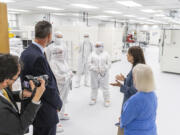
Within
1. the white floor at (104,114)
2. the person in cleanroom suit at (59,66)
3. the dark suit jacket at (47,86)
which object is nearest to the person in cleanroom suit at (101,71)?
the white floor at (104,114)

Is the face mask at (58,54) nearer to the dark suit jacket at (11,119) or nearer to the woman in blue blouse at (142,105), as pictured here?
the woman in blue blouse at (142,105)

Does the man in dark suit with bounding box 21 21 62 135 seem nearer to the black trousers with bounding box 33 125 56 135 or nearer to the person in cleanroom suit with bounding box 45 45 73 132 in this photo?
the black trousers with bounding box 33 125 56 135

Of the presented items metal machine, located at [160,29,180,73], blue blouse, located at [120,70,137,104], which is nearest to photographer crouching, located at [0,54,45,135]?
blue blouse, located at [120,70,137,104]

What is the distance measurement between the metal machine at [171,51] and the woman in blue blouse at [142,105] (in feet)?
20.7

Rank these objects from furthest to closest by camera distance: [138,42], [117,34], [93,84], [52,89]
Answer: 1. [138,42]
2. [117,34]
3. [93,84]
4. [52,89]

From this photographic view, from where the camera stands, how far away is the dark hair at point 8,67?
106 centimetres

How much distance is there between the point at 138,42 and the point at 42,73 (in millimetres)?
13926

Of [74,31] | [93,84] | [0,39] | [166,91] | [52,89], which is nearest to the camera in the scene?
[52,89]

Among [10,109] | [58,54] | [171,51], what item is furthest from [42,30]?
[171,51]

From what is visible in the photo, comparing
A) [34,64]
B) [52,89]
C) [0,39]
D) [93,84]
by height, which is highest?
[0,39]

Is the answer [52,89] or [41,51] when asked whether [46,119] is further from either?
[41,51]

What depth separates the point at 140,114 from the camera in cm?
148

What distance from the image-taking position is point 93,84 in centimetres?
395

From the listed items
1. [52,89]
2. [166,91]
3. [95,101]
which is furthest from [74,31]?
[52,89]
